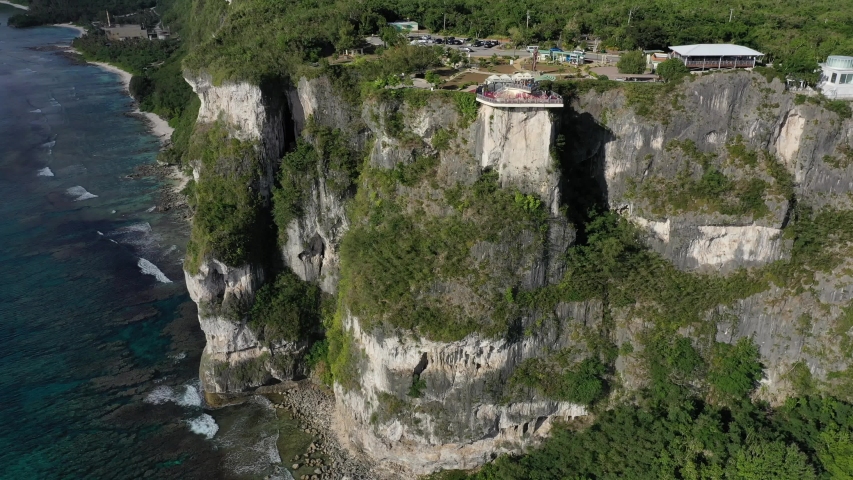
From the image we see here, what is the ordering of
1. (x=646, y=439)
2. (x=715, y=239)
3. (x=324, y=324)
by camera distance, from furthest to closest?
(x=324, y=324), (x=715, y=239), (x=646, y=439)

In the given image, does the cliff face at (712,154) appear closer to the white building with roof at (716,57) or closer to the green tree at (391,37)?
the white building with roof at (716,57)

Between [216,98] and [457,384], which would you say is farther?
[216,98]

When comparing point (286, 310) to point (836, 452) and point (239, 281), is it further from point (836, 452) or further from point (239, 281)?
point (836, 452)

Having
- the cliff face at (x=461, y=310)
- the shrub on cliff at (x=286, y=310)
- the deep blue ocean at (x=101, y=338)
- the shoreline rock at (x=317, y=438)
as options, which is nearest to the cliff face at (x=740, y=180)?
the cliff face at (x=461, y=310)

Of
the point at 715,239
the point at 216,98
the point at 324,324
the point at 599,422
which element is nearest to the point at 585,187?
the point at 715,239

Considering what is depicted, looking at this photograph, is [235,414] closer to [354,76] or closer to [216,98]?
[216,98]

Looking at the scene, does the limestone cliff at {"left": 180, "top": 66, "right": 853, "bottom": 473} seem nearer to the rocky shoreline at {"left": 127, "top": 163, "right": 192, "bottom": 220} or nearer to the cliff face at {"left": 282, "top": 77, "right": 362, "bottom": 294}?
the cliff face at {"left": 282, "top": 77, "right": 362, "bottom": 294}
